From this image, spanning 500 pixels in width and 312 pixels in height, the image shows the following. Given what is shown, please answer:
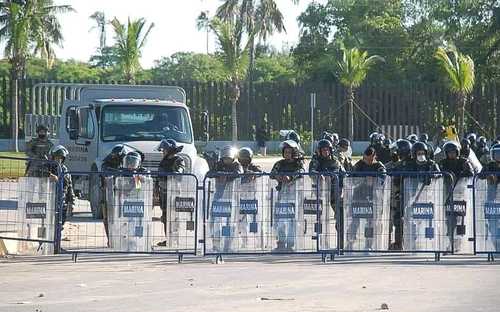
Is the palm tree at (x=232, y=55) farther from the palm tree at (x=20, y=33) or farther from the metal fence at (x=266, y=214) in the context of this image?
the metal fence at (x=266, y=214)

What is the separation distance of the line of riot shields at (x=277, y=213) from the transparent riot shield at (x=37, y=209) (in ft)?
0.05

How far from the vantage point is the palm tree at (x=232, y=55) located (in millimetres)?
53188

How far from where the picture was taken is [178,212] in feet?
52.3

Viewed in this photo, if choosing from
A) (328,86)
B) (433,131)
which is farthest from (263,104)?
(433,131)

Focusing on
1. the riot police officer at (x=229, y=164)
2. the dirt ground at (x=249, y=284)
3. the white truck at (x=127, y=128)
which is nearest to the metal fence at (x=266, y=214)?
the dirt ground at (x=249, y=284)

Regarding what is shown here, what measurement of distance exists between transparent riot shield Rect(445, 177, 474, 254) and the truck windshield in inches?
330

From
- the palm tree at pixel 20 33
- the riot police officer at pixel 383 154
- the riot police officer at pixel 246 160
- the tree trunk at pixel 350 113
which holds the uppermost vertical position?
the palm tree at pixel 20 33

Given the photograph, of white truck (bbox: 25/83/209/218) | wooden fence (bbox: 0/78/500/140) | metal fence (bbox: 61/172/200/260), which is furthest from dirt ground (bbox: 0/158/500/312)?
wooden fence (bbox: 0/78/500/140)

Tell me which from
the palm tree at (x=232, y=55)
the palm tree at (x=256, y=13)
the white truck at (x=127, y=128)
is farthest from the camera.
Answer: the palm tree at (x=256, y=13)

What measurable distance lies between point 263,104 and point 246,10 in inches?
889

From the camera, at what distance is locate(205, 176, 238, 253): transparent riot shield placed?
15812 millimetres

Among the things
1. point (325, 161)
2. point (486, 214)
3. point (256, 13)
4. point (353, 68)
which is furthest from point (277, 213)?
point (256, 13)

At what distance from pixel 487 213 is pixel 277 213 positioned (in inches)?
115

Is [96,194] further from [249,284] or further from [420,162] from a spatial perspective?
[249,284]
